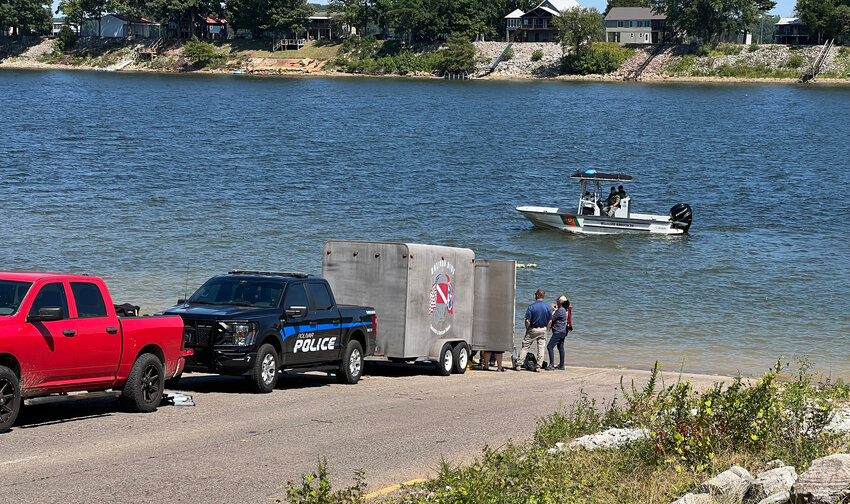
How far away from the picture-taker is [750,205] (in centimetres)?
5925

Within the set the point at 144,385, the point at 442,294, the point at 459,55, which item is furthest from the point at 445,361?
the point at 459,55

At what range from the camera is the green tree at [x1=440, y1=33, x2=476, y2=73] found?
187500mm

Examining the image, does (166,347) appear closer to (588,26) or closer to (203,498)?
(203,498)

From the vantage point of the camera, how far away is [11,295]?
1277 centimetres

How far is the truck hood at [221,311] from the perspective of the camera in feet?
55.1

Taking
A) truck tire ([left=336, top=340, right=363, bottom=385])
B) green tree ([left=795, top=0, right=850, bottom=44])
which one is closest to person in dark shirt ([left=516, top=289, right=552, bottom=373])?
truck tire ([left=336, top=340, right=363, bottom=385])

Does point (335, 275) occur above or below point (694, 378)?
above

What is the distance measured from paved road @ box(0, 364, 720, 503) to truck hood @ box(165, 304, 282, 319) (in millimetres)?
1162

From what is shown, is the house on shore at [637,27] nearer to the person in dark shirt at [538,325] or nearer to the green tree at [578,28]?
the green tree at [578,28]

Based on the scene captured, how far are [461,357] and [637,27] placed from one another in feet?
588

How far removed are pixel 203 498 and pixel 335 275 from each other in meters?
11.1

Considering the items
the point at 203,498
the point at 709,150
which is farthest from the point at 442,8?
the point at 203,498

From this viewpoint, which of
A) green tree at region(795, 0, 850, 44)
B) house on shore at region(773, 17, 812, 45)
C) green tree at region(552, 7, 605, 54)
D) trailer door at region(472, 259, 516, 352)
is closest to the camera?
trailer door at region(472, 259, 516, 352)

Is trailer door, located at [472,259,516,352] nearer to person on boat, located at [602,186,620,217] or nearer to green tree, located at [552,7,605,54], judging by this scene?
person on boat, located at [602,186,620,217]
